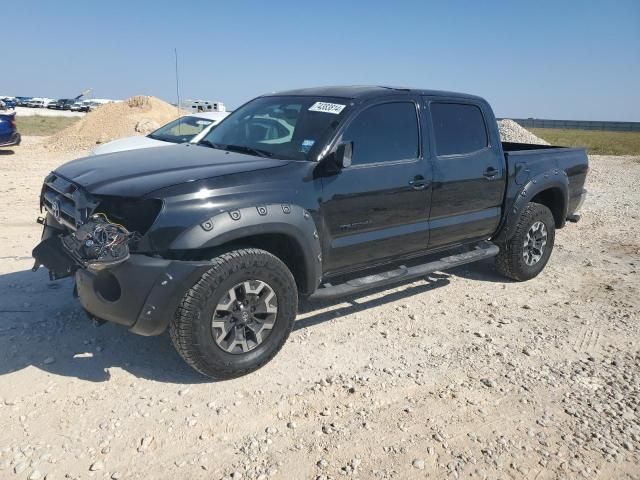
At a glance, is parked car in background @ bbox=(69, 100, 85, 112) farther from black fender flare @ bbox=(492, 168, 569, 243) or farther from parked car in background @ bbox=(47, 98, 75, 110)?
black fender flare @ bbox=(492, 168, 569, 243)

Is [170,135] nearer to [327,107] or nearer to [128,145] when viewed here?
[128,145]

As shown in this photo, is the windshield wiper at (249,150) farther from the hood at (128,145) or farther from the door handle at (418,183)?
the hood at (128,145)

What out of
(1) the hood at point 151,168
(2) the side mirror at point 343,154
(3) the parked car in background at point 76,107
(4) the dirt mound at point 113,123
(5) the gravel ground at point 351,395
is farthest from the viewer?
(3) the parked car in background at point 76,107

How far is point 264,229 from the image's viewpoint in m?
3.43

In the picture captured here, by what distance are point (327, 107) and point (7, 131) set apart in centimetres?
1401

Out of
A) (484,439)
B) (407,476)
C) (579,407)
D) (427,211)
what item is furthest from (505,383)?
(427,211)

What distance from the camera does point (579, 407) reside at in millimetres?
3355

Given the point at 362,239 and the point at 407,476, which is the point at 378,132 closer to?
the point at 362,239

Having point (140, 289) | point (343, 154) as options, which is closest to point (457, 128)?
point (343, 154)

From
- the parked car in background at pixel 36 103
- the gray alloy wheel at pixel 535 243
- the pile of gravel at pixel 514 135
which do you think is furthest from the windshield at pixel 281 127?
the parked car in background at pixel 36 103

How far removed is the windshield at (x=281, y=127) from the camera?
3.99 metres

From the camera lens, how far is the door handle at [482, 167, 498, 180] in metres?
5.02

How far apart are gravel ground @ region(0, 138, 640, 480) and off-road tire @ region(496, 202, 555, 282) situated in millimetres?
389

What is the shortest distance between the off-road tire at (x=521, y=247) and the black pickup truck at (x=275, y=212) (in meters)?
0.03
